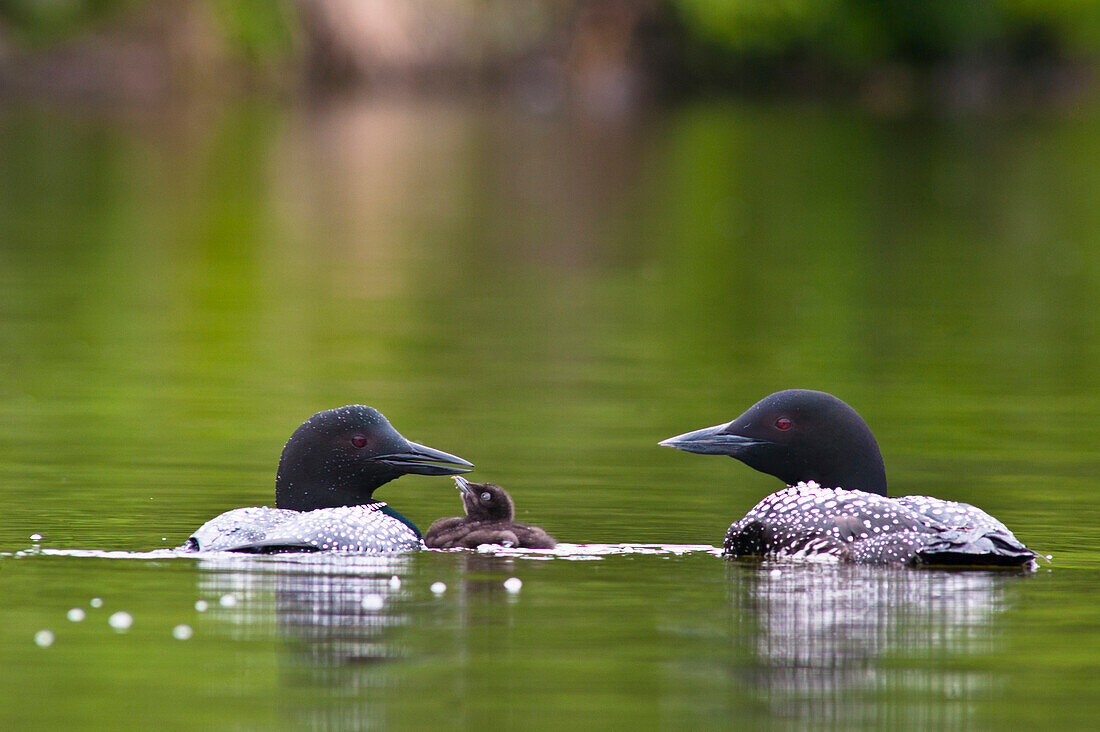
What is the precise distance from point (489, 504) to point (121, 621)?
5.94ft

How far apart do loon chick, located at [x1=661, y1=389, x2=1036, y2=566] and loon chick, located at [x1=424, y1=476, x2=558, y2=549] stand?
25.0 inches

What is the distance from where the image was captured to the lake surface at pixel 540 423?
5438mm

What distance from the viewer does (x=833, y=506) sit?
7117 millimetres

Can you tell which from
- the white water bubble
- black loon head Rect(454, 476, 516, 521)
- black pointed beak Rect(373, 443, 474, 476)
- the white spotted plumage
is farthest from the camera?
black pointed beak Rect(373, 443, 474, 476)

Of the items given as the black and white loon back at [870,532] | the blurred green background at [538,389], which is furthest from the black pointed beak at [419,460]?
the black and white loon back at [870,532]

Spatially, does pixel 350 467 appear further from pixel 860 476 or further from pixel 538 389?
pixel 538 389

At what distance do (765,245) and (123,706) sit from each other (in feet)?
55.5

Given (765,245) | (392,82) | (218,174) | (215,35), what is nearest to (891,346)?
(765,245)

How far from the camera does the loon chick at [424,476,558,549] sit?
713 centimetres

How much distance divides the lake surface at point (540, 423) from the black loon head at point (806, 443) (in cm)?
31

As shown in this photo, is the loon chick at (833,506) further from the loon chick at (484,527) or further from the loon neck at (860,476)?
the loon chick at (484,527)

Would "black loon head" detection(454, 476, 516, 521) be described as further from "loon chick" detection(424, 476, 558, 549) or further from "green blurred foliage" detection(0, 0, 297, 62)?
"green blurred foliage" detection(0, 0, 297, 62)

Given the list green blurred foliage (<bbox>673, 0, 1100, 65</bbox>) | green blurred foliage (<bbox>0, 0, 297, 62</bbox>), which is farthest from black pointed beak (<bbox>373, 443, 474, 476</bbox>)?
green blurred foliage (<bbox>673, 0, 1100, 65</bbox>)

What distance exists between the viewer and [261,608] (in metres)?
6.11
